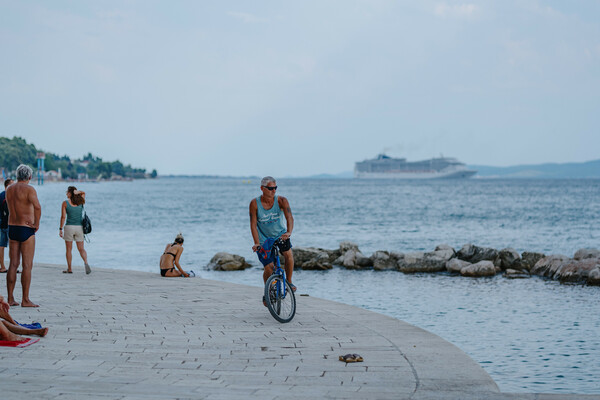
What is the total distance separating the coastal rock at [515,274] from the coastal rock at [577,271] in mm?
863

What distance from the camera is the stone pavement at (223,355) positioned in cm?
570

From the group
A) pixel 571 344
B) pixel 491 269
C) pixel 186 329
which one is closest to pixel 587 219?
pixel 491 269

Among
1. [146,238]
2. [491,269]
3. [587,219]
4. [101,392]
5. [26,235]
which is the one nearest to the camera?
[101,392]

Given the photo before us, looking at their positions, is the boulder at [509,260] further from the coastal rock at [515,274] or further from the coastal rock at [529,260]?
the coastal rock at [515,274]

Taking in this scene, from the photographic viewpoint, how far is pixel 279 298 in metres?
8.80

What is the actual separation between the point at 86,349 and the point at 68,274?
24.6 feet

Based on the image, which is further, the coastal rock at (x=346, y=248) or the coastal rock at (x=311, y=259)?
the coastal rock at (x=346, y=248)

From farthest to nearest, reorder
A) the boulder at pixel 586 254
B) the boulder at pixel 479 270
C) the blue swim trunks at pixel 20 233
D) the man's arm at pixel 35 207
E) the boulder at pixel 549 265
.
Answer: the boulder at pixel 586 254 < the boulder at pixel 479 270 < the boulder at pixel 549 265 < the blue swim trunks at pixel 20 233 < the man's arm at pixel 35 207

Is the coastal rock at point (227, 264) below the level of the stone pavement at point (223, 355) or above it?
below

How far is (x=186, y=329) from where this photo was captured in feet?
27.4

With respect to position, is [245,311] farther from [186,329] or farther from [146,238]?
[146,238]

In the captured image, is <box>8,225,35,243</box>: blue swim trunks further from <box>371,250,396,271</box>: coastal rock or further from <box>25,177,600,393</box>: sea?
<box>371,250,396,271</box>: coastal rock

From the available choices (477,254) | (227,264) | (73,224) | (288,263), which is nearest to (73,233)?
(73,224)

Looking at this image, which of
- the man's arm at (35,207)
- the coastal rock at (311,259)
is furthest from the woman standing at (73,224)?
the coastal rock at (311,259)
